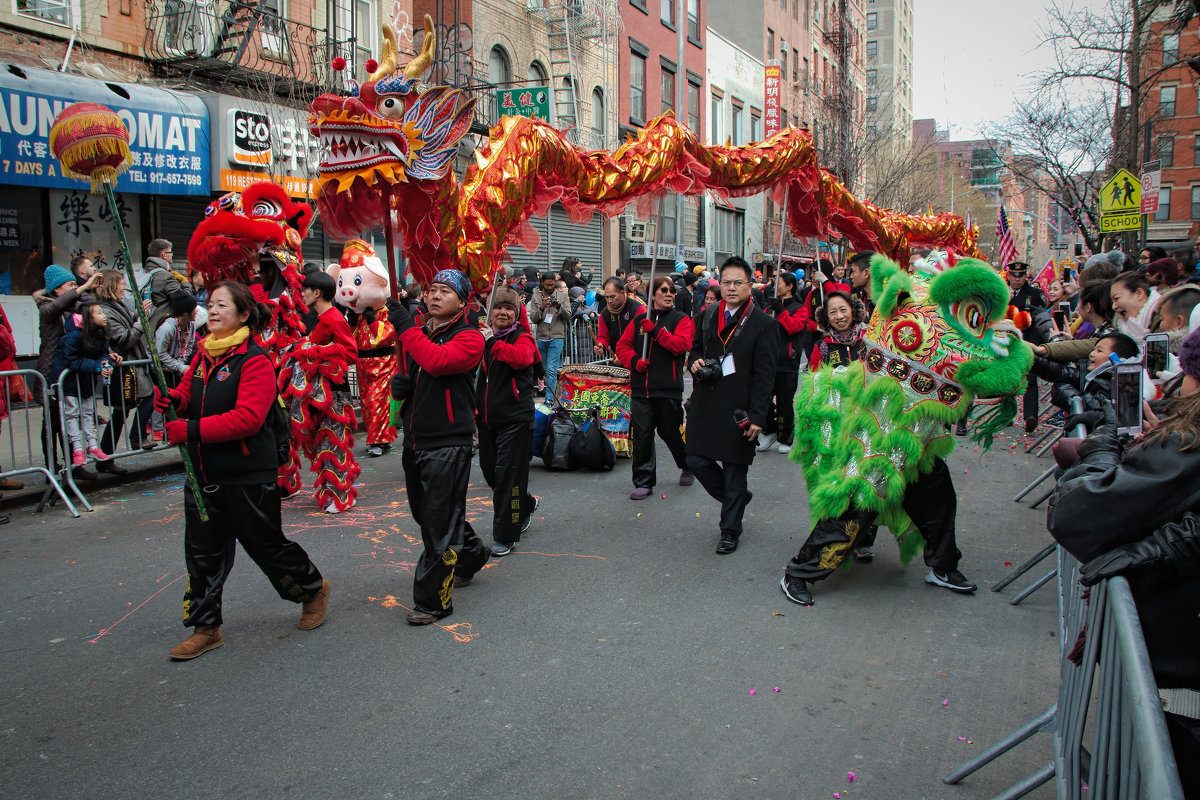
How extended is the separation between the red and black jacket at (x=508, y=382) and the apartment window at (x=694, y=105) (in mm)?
26000

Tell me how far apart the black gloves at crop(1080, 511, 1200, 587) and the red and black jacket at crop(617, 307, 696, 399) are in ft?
16.7

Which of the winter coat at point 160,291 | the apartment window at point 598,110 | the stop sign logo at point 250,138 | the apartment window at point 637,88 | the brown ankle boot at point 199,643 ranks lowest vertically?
the brown ankle boot at point 199,643

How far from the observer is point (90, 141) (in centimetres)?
416

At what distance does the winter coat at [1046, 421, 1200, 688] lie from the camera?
7.07 feet

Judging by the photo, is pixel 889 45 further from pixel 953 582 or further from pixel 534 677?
pixel 534 677

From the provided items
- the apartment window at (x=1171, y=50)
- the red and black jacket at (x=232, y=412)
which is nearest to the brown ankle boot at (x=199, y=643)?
the red and black jacket at (x=232, y=412)

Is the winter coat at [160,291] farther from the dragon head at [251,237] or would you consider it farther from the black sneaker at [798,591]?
the black sneaker at [798,591]

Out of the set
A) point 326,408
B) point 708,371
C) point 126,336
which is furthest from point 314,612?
point 126,336

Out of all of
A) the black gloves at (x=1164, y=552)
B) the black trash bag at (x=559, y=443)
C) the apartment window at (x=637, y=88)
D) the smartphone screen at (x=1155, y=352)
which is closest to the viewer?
the black gloves at (x=1164, y=552)

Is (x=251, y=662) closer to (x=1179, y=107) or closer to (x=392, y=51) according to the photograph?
(x=392, y=51)

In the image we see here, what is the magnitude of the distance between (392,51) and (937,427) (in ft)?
11.8

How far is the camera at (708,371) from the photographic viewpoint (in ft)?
19.1

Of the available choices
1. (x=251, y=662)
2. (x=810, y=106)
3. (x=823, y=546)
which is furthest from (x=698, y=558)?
(x=810, y=106)

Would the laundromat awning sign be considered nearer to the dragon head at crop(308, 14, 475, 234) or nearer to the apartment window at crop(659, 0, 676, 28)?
the dragon head at crop(308, 14, 475, 234)
